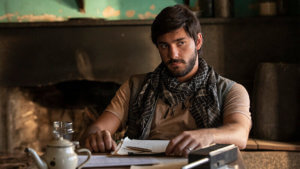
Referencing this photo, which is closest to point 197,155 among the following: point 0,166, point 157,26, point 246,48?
point 157,26

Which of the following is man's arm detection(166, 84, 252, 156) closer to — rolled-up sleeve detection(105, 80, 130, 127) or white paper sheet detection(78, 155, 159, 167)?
white paper sheet detection(78, 155, 159, 167)

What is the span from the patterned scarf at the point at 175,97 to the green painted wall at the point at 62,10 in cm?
130

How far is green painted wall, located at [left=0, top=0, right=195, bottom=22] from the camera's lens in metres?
3.22

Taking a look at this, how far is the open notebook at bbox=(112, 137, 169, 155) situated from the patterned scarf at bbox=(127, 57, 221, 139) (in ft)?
1.25

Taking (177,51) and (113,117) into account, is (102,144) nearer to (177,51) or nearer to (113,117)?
(113,117)

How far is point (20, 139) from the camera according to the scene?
3.54 meters

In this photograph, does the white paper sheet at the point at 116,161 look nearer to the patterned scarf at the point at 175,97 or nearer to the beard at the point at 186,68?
the patterned scarf at the point at 175,97

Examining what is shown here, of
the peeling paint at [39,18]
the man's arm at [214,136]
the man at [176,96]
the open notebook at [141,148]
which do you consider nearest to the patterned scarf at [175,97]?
the man at [176,96]

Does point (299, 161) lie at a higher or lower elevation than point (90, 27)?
lower

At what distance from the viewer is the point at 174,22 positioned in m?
1.90

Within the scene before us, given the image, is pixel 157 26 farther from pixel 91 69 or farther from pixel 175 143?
pixel 91 69

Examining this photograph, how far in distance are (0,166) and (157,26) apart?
6.55 feet

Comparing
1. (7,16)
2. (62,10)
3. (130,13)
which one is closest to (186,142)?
(130,13)

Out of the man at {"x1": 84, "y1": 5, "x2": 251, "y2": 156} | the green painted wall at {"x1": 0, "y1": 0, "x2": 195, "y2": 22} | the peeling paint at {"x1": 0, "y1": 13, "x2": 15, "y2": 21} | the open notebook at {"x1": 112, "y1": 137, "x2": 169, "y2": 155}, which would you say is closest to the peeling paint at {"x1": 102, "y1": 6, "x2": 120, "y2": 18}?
the green painted wall at {"x1": 0, "y1": 0, "x2": 195, "y2": 22}
